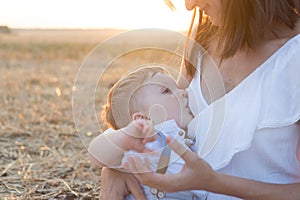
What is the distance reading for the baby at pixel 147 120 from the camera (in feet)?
5.50

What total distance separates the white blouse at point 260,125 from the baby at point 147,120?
106 mm

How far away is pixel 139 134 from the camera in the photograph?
163 cm

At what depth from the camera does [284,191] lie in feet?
5.35

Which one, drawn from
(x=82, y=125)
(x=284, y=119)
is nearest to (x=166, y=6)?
(x=284, y=119)

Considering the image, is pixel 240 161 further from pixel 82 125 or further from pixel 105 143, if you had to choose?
pixel 82 125

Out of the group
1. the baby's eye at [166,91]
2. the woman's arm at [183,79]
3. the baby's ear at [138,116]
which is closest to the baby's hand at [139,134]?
the baby's ear at [138,116]

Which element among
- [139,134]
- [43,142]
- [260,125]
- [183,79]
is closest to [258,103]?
[260,125]

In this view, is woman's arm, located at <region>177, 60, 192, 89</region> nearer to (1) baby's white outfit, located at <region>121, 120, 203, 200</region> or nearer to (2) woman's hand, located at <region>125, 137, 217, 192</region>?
(1) baby's white outfit, located at <region>121, 120, 203, 200</region>

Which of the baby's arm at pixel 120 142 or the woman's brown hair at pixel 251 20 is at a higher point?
the woman's brown hair at pixel 251 20

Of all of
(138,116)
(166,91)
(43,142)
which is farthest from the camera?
(43,142)

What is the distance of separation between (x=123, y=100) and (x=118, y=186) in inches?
10.9

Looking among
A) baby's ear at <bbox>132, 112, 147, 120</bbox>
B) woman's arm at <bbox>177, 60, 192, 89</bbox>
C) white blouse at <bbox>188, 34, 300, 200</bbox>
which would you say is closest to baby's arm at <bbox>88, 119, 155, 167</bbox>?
baby's ear at <bbox>132, 112, 147, 120</bbox>

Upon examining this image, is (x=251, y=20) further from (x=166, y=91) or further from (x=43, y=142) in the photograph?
(x=43, y=142)

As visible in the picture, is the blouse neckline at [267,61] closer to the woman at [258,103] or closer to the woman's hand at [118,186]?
the woman at [258,103]
